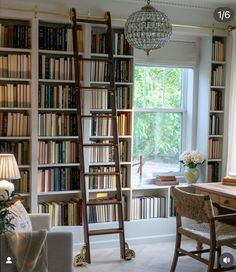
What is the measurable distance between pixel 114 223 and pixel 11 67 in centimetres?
201

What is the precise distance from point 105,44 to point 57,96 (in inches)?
31.2

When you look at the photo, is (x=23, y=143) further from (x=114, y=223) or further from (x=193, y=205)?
(x=193, y=205)

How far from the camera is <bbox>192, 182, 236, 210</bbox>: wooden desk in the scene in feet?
13.9

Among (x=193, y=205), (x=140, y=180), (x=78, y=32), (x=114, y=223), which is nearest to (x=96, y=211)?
(x=114, y=223)

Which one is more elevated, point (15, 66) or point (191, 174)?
point (15, 66)

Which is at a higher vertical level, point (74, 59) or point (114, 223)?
point (74, 59)

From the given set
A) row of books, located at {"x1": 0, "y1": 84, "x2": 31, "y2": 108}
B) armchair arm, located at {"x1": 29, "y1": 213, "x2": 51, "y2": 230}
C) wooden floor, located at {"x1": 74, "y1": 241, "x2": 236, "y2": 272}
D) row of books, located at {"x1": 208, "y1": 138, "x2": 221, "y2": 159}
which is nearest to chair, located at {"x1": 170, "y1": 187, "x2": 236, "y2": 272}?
wooden floor, located at {"x1": 74, "y1": 241, "x2": 236, "y2": 272}

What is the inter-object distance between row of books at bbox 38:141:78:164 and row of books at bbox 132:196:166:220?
906mm

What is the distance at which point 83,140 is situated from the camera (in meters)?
5.04

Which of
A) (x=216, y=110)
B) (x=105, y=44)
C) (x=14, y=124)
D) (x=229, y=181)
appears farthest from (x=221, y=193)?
(x=14, y=124)

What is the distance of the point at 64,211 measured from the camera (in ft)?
16.5

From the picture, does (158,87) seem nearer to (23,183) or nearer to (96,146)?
(96,146)

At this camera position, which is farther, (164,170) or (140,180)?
(164,170)

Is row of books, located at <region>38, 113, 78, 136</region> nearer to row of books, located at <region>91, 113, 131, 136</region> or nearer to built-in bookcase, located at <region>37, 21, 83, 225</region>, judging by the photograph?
built-in bookcase, located at <region>37, 21, 83, 225</region>
